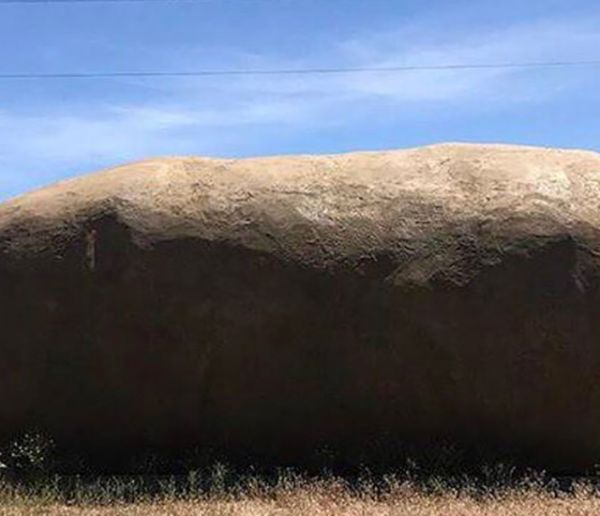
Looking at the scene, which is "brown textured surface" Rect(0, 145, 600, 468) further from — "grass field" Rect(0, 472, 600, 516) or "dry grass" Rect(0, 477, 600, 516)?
"dry grass" Rect(0, 477, 600, 516)

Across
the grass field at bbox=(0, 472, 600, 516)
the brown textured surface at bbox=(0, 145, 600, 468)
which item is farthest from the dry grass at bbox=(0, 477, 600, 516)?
the brown textured surface at bbox=(0, 145, 600, 468)

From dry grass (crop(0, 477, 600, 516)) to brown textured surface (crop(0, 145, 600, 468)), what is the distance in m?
0.79

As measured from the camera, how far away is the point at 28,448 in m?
11.2

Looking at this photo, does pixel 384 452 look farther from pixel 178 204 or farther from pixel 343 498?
pixel 178 204

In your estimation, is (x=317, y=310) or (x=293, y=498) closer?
(x=293, y=498)

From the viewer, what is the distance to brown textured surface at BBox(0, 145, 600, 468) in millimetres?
10609

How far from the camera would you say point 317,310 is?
1076cm

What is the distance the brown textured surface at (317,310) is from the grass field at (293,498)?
25.6 inches

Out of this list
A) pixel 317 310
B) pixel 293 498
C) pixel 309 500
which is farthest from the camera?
pixel 317 310

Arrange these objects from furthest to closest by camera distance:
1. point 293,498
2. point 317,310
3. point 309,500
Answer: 1. point 317,310
2. point 293,498
3. point 309,500

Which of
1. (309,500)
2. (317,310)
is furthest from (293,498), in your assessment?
(317,310)

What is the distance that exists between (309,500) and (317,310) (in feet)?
6.41

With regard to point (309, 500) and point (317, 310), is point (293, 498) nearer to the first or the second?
point (309, 500)

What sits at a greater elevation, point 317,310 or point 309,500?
point 317,310
